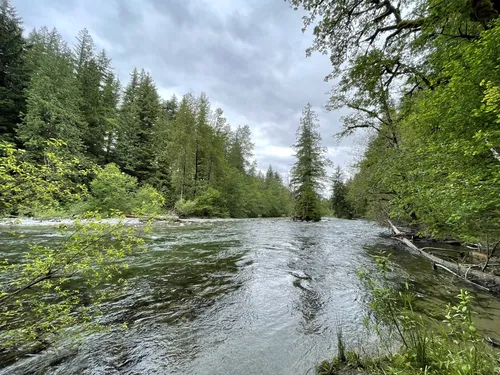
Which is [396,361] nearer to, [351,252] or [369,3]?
[351,252]

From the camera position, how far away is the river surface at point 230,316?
2678 mm

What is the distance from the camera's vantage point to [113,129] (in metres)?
27.2

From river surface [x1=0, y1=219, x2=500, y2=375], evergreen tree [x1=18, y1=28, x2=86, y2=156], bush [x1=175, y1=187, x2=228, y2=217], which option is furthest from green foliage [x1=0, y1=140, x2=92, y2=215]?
bush [x1=175, y1=187, x2=228, y2=217]

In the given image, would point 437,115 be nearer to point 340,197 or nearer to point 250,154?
point 250,154

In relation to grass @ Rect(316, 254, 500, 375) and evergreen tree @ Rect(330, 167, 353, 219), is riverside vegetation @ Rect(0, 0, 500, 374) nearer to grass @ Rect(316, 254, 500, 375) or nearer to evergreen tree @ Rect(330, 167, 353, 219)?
grass @ Rect(316, 254, 500, 375)

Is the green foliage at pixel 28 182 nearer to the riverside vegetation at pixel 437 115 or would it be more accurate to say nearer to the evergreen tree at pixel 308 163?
the riverside vegetation at pixel 437 115

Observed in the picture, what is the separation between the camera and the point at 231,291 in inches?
199

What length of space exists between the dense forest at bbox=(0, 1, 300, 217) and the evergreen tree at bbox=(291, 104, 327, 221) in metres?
8.19

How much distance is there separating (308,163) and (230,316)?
27.2 meters

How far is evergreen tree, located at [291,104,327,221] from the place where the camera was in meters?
28.5

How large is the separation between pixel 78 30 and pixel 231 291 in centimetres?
4091

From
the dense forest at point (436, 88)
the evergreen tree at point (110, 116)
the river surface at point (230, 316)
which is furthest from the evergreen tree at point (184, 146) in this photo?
the river surface at point (230, 316)

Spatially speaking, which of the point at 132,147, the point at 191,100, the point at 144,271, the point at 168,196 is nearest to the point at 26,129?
the point at 132,147

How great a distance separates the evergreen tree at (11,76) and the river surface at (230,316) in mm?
18299
